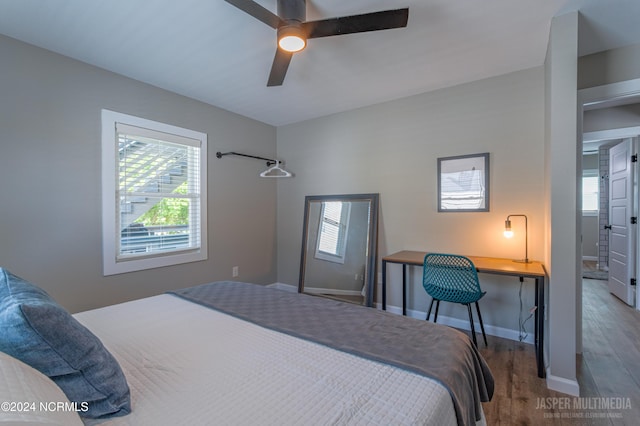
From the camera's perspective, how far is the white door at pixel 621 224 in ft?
11.9

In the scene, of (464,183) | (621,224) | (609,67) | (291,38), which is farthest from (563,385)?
(621,224)

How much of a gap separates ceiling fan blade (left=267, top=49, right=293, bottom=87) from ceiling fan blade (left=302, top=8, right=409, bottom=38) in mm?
277

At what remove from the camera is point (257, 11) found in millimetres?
1545

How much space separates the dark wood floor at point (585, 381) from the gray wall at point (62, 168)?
3.07m

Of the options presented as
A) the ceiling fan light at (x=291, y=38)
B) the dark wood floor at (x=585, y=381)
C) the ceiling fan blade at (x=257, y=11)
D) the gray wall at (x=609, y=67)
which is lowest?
the dark wood floor at (x=585, y=381)

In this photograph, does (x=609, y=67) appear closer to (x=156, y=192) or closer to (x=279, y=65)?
(x=279, y=65)

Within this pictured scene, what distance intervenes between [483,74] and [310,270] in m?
2.92

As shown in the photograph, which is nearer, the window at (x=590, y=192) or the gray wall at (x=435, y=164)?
the gray wall at (x=435, y=164)

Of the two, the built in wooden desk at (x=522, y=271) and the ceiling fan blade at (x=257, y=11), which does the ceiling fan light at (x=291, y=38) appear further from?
the built in wooden desk at (x=522, y=271)

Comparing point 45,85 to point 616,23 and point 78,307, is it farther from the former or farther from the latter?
point 616,23

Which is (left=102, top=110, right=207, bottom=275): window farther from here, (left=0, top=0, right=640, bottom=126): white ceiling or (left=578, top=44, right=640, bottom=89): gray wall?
(left=578, top=44, right=640, bottom=89): gray wall

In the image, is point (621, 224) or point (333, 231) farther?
point (621, 224)

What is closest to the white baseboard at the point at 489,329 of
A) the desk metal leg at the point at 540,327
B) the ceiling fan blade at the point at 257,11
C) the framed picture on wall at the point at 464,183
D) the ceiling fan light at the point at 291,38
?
the desk metal leg at the point at 540,327

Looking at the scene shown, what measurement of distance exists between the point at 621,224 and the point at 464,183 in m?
2.86
